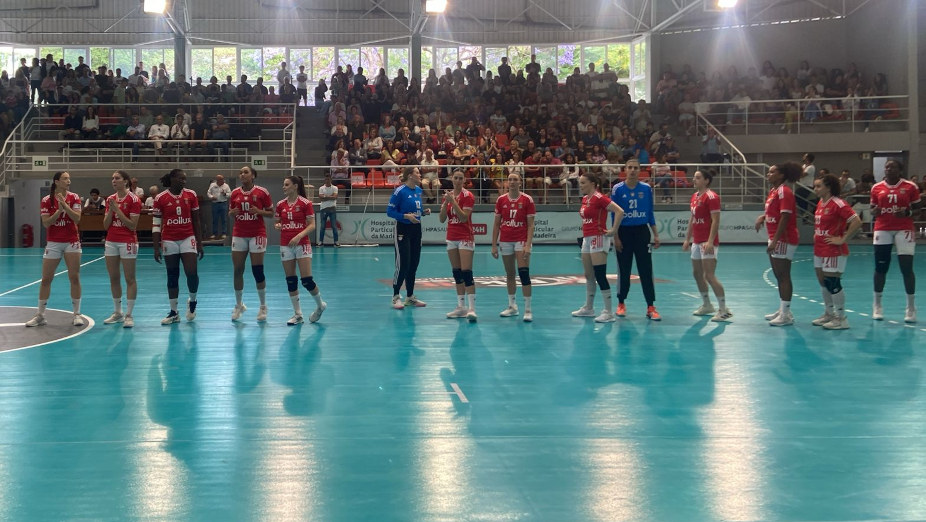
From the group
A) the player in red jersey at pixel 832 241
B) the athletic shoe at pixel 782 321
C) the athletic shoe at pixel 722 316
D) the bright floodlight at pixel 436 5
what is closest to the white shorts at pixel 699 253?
the athletic shoe at pixel 722 316

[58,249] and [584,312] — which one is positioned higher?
[58,249]

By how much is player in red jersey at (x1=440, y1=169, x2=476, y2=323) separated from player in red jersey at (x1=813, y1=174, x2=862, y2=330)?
4303 millimetres

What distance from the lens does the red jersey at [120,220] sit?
38.3ft

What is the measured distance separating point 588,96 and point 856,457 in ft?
88.0

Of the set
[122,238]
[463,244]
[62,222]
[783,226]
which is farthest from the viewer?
[463,244]

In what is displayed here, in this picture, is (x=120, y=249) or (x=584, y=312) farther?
(x=584, y=312)

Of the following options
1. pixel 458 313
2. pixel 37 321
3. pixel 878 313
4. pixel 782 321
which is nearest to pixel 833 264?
pixel 782 321

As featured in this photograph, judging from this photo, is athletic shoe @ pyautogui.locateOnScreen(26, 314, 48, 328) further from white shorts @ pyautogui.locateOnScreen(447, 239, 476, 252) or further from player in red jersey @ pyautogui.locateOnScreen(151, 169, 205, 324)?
white shorts @ pyautogui.locateOnScreen(447, 239, 476, 252)

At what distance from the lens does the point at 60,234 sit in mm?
11742

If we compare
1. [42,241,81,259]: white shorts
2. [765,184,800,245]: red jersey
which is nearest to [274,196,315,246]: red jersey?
[42,241,81,259]: white shorts

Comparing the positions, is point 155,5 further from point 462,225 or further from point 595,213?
point 595,213

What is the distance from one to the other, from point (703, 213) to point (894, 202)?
2303 millimetres

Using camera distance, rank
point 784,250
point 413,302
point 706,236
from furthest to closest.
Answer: point 413,302, point 706,236, point 784,250

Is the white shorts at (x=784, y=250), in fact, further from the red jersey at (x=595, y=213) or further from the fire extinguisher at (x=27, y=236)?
the fire extinguisher at (x=27, y=236)
